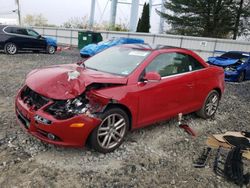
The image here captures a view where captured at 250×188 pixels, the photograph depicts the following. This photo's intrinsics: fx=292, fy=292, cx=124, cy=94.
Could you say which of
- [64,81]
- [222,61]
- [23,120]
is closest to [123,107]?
[64,81]

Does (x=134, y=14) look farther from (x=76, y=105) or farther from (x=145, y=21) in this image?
(x=76, y=105)

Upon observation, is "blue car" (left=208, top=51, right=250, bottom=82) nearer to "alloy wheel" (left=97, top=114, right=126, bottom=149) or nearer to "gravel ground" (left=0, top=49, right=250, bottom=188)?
"gravel ground" (left=0, top=49, right=250, bottom=188)

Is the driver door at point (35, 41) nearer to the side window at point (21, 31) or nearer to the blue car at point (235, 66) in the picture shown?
the side window at point (21, 31)

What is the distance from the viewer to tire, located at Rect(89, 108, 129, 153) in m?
3.89

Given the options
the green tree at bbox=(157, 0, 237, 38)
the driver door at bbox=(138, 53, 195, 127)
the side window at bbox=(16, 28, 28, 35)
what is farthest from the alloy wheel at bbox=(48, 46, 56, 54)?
the driver door at bbox=(138, 53, 195, 127)

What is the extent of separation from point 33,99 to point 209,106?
3.56 m

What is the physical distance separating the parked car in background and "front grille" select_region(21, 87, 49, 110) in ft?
39.0

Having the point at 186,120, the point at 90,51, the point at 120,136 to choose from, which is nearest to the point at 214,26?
the point at 90,51

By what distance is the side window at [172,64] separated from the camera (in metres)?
4.73

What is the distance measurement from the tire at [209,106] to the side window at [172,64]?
2.29 ft

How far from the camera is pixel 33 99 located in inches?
161

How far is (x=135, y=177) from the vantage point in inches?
143

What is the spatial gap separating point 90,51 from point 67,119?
1275 centimetres

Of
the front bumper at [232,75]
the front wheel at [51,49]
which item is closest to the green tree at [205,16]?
the front wheel at [51,49]
